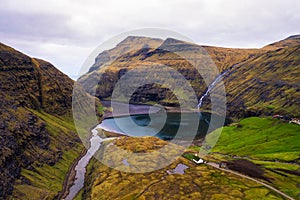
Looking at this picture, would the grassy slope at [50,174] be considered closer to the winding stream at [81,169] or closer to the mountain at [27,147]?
the mountain at [27,147]

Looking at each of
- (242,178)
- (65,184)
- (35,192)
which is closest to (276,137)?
(242,178)

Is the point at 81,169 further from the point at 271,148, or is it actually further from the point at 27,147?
the point at 271,148

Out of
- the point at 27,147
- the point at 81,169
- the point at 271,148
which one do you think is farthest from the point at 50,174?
the point at 271,148

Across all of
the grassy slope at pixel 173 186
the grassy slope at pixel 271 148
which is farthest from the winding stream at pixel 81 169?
the grassy slope at pixel 271 148

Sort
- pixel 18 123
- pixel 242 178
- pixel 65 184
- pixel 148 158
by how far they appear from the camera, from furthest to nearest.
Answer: pixel 18 123, pixel 148 158, pixel 65 184, pixel 242 178

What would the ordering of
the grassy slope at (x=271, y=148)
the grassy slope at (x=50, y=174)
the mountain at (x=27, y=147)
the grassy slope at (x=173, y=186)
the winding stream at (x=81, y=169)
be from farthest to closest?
the winding stream at (x=81, y=169), the mountain at (x=27, y=147), the grassy slope at (x=271, y=148), the grassy slope at (x=50, y=174), the grassy slope at (x=173, y=186)

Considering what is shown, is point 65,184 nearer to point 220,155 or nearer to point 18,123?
point 18,123
